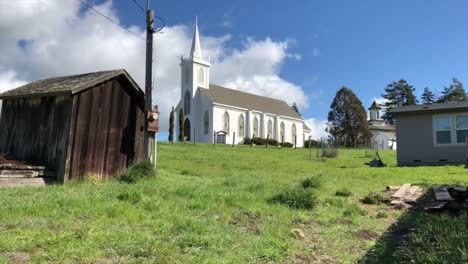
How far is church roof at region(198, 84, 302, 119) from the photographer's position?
56.5 meters

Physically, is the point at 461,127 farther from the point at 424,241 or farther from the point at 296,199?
the point at 424,241

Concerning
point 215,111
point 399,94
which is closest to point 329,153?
point 215,111

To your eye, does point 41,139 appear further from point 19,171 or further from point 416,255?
point 416,255

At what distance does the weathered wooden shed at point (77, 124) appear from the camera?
11.0 meters

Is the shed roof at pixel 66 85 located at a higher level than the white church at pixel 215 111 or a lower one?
lower

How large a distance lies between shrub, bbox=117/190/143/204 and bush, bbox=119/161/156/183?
3.13 metres

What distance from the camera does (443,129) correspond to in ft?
72.6

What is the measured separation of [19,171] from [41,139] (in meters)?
1.80

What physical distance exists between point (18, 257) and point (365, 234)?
4965 millimetres

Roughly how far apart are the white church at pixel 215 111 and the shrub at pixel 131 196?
43.7 m

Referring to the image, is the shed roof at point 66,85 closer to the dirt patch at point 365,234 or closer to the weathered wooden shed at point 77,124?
the weathered wooden shed at point 77,124

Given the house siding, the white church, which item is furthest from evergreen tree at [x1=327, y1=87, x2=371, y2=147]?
the house siding

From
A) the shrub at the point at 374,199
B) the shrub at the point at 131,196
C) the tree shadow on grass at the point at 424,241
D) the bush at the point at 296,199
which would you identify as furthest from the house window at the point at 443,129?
the shrub at the point at 131,196

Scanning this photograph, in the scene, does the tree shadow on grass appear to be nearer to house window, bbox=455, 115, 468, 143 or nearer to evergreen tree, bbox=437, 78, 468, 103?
house window, bbox=455, 115, 468, 143
